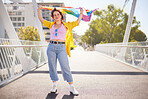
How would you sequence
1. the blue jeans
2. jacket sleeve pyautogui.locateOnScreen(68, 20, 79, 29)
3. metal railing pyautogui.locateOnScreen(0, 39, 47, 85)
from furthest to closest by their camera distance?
metal railing pyautogui.locateOnScreen(0, 39, 47, 85) < jacket sleeve pyautogui.locateOnScreen(68, 20, 79, 29) < the blue jeans

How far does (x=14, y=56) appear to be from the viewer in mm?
5512

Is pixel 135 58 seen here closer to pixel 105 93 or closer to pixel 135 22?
pixel 105 93

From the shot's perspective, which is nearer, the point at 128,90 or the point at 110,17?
the point at 128,90

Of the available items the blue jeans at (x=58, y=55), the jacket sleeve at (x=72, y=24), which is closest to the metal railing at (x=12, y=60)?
the blue jeans at (x=58, y=55)

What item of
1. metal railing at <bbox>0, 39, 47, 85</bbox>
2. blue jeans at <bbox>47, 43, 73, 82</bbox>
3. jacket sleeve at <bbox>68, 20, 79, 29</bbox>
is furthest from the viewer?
metal railing at <bbox>0, 39, 47, 85</bbox>

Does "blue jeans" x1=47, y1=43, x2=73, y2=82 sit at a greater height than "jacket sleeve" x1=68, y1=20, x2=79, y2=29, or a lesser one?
lesser

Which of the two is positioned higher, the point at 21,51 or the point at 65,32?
the point at 65,32

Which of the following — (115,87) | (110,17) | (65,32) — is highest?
(110,17)

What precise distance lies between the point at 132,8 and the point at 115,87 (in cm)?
769

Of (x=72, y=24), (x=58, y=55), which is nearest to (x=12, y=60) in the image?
(x=58, y=55)

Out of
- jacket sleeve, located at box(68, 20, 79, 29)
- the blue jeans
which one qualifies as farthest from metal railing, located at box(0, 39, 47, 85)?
jacket sleeve, located at box(68, 20, 79, 29)

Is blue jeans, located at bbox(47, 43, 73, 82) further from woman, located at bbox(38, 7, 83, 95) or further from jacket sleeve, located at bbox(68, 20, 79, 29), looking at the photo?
jacket sleeve, located at bbox(68, 20, 79, 29)

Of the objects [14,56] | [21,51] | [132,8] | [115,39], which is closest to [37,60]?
[21,51]

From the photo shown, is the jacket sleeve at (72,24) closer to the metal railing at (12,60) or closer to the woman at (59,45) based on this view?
the woman at (59,45)
